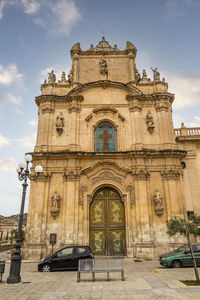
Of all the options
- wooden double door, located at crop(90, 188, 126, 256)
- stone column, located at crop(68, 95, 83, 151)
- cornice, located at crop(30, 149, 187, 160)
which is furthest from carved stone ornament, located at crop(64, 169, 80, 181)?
wooden double door, located at crop(90, 188, 126, 256)

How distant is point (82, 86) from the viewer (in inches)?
802

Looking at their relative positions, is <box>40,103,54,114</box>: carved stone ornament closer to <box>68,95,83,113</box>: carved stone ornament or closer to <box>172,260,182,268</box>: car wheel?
<box>68,95,83,113</box>: carved stone ornament

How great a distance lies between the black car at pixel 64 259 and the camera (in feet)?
38.5

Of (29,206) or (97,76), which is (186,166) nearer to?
(97,76)

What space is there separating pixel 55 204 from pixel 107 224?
4064 mm

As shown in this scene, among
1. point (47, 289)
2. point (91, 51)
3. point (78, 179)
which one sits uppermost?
point (91, 51)

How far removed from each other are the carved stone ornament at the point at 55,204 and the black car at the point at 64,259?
440cm

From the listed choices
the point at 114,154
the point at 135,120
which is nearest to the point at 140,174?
the point at 114,154

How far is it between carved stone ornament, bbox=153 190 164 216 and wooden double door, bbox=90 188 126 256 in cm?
241

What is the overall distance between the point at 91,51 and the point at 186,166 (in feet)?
46.1

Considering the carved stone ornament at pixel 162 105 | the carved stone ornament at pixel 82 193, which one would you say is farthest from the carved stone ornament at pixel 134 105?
the carved stone ornament at pixel 82 193

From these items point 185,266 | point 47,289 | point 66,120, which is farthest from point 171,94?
point 47,289

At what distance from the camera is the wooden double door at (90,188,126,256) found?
16.5 m

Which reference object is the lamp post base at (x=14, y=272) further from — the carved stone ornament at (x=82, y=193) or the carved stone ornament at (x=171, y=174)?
the carved stone ornament at (x=171, y=174)
